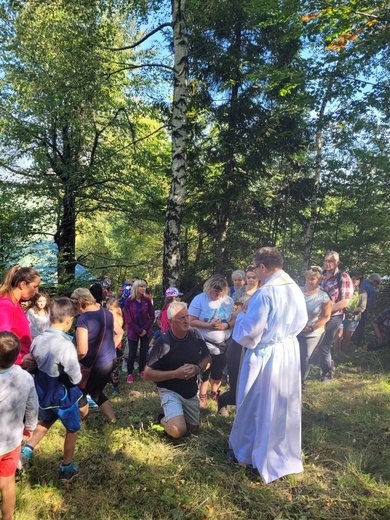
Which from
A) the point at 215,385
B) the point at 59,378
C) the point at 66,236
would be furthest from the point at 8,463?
the point at 66,236

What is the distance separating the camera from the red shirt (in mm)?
3164

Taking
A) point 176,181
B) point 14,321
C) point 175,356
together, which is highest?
point 176,181

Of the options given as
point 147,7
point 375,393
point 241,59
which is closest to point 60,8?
point 147,7

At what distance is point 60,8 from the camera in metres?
6.41

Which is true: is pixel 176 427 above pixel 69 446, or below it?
below

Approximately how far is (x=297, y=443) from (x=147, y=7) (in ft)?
27.4

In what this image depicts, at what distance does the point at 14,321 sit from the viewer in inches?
129

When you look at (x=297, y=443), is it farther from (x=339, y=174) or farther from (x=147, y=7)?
(x=339, y=174)

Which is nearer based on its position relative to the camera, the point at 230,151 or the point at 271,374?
the point at 271,374

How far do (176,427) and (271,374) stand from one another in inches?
52.8

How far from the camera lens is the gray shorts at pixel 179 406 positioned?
381 cm

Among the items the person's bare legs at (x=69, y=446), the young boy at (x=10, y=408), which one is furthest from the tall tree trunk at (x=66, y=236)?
the young boy at (x=10, y=408)

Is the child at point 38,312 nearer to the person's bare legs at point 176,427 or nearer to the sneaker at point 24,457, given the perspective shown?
the sneaker at point 24,457

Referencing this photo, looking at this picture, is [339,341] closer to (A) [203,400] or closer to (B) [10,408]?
(A) [203,400]
